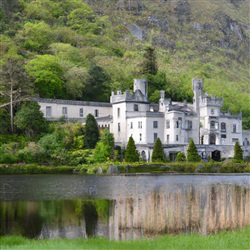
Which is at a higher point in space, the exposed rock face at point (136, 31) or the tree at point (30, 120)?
the exposed rock face at point (136, 31)

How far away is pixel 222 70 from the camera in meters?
138

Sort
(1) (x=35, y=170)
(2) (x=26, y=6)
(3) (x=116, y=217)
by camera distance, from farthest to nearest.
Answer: (2) (x=26, y=6) < (1) (x=35, y=170) < (3) (x=116, y=217)

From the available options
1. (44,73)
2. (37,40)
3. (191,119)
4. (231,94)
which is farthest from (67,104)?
(231,94)

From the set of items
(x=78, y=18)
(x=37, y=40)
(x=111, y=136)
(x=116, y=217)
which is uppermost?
(x=78, y=18)

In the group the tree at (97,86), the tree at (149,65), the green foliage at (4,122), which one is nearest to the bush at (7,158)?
the green foliage at (4,122)

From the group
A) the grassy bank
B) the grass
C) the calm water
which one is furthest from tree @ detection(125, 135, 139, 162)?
the grass

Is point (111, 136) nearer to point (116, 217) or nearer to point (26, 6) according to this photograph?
point (116, 217)

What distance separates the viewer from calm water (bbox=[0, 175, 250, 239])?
926 inches

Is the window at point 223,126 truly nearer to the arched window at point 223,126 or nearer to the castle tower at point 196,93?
the arched window at point 223,126

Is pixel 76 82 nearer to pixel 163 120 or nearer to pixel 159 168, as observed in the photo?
pixel 163 120

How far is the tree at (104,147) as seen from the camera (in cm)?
6450

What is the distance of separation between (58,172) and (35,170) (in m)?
2.44

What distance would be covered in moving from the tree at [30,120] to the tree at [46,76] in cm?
802

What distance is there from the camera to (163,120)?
7388 cm
